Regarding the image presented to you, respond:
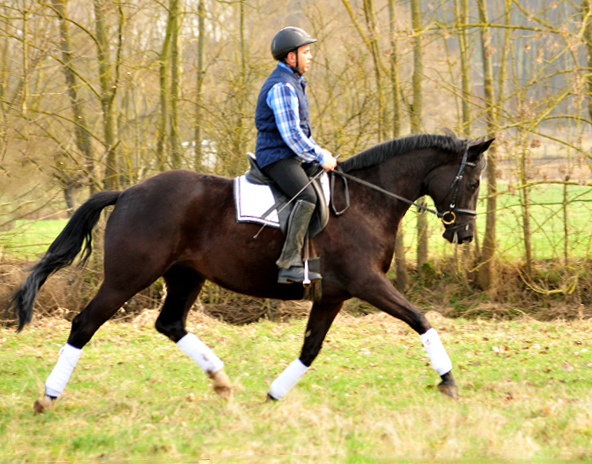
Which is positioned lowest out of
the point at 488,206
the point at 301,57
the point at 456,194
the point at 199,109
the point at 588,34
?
the point at 488,206

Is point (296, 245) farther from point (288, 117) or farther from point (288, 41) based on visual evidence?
point (288, 41)

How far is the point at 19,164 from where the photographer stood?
985 cm

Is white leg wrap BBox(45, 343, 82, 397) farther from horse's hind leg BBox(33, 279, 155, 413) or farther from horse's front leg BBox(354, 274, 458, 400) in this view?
horse's front leg BBox(354, 274, 458, 400)

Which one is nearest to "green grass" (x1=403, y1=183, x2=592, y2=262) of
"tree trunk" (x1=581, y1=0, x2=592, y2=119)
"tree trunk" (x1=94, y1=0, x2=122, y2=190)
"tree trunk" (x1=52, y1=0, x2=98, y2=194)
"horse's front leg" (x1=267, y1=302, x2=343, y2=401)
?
"tree trunk" (x1=581, y1=0, x2=592, y2=119)

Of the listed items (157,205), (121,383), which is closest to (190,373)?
(121,383)

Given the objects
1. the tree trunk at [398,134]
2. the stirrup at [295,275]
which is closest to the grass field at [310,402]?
the stirrup at [295,275]

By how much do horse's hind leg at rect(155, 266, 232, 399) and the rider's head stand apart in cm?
204

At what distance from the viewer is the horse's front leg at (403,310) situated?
5.14 meters

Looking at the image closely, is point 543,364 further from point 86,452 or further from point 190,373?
point 86,452

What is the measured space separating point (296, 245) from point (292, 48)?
1.65 metres

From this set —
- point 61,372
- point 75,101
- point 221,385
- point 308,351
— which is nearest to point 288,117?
Answer: point 308,351

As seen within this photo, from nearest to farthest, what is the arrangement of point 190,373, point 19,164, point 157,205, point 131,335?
point 157,205, point 190,373, point 131,335, point 19,164

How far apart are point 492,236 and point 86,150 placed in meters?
7.84

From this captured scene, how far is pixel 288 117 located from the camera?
5105mm
